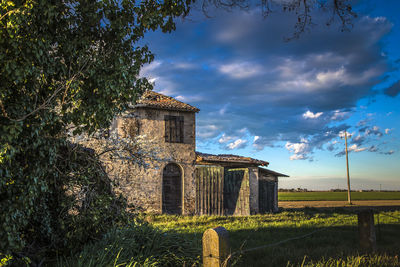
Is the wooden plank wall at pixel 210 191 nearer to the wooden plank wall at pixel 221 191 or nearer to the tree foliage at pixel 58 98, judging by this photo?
the wooden plank wall at pixel 221 191

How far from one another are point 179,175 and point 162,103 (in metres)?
3.77

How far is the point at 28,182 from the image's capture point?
4.65 m

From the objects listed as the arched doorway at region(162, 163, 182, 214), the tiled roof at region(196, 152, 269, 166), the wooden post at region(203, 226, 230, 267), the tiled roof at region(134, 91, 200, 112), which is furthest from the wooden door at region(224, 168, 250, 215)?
the wooden post at region(203, 226, 230, 267)

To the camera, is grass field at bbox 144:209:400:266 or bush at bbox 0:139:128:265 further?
grass field at bbox 144:209:400:266

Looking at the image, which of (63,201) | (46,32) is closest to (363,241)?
(63,201)

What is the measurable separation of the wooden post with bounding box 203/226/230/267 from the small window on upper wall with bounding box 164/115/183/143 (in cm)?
1387

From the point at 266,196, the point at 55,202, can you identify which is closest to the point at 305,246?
the point at 55,202

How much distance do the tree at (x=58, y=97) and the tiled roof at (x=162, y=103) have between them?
405 inches

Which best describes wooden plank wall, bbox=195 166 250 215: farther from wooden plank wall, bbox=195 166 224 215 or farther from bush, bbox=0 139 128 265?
bush, bbox=0 139 128 265

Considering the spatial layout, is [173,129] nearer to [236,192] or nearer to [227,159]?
[227,159]

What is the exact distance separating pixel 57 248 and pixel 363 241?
17.2ft

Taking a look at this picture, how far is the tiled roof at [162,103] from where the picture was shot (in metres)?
16.4

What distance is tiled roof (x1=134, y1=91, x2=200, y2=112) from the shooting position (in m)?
16.4

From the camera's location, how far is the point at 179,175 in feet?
55.9
